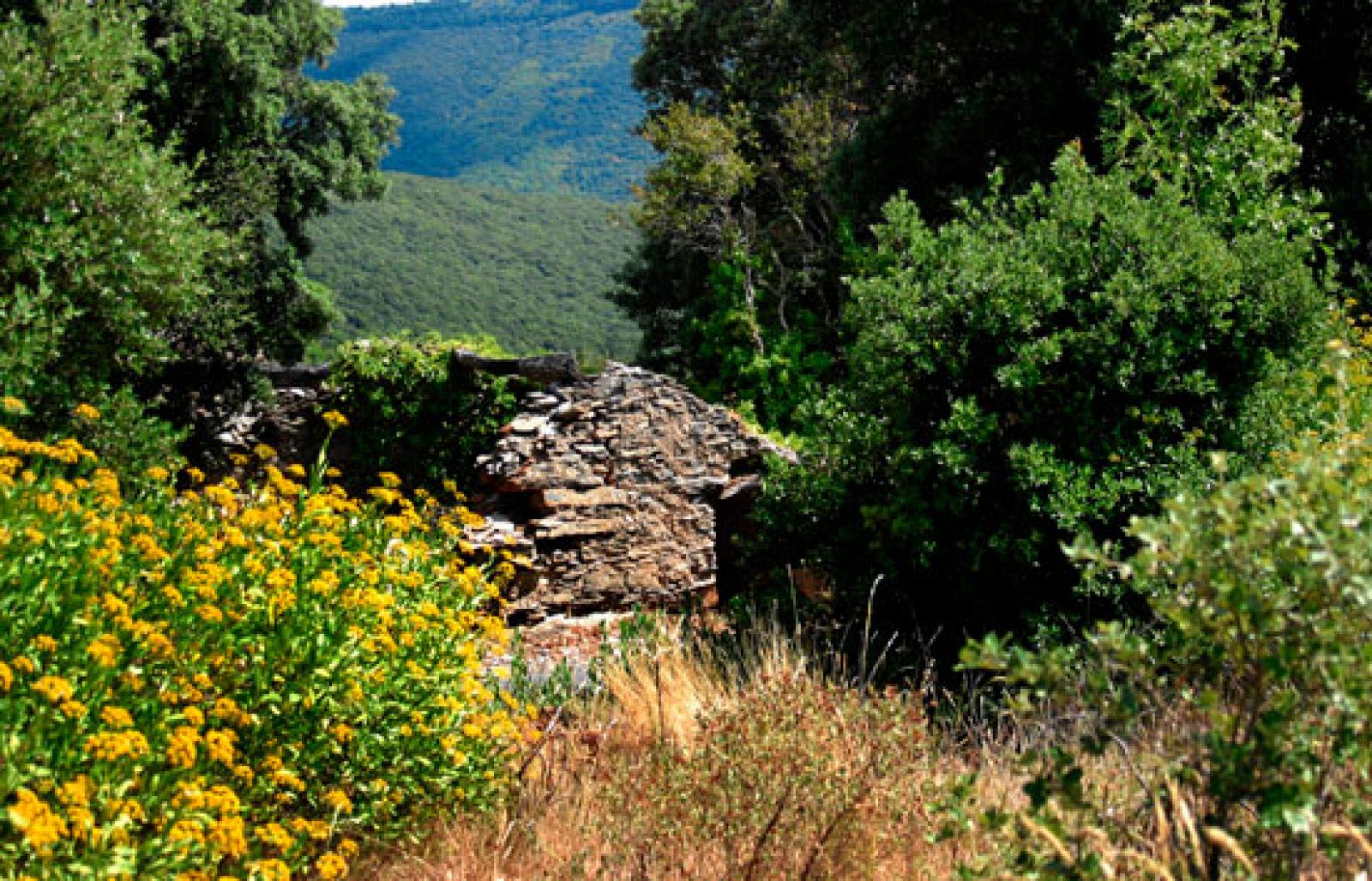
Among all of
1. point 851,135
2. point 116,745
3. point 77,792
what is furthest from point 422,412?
point 851,135

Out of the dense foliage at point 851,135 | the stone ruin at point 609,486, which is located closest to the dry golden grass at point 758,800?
the dense foliage at point 851,135

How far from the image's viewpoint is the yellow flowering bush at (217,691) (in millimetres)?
2650

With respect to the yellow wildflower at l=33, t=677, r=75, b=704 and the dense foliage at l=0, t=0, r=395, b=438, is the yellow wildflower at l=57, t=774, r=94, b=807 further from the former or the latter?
the dense foliage at l=0, t=0, r=395, b=438

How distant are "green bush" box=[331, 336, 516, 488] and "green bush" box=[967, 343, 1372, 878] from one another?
776cm

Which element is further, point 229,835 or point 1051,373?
point 1051,373

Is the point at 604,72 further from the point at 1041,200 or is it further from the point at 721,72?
the point at 1041,200

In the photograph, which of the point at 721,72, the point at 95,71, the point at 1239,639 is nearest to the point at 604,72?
the point at 721,72

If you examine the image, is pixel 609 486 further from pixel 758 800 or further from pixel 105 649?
pixel 105 649

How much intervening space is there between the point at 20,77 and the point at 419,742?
5931 millimetres

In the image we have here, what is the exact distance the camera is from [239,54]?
14867 mm

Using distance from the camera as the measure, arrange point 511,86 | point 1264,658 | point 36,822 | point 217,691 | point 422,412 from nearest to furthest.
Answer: point 1264,658 → point 36,822 → point 217,691 → point 422,412 → point 511,86

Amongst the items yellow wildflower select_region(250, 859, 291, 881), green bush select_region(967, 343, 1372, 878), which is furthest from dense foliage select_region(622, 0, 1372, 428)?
yellow wildflower select_region(250, 859, 291, 881)

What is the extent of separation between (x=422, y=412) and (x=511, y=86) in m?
112

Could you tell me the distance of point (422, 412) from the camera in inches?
388
